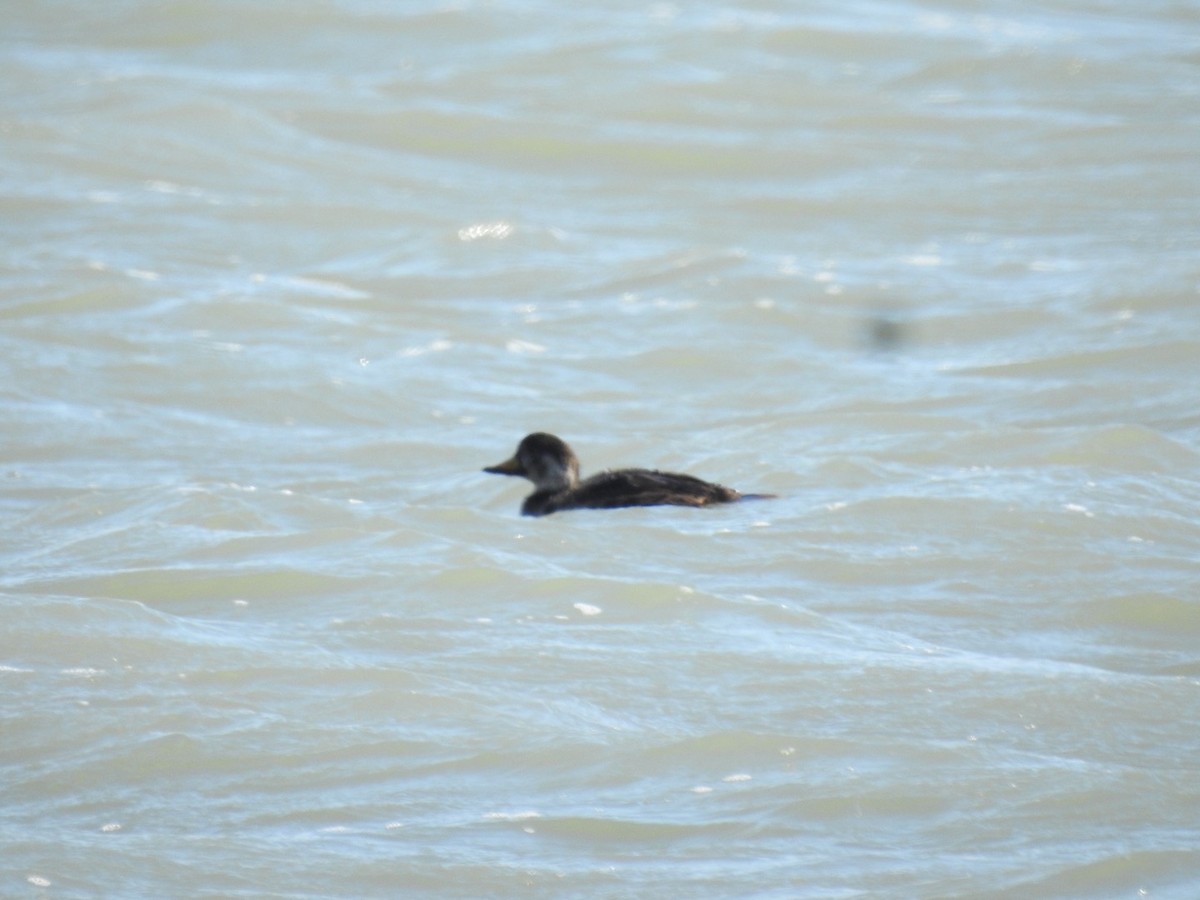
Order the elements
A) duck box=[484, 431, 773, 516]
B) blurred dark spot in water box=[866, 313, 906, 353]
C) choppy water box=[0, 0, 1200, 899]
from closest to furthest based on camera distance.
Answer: choppy water box=[0, 0, 1200, 899] < duck box=[484, 431, 773, 516] < blurred dark spot in water box=[866, 313, 906, 353]

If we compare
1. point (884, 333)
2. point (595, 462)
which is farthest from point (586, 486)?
point (884, 333)

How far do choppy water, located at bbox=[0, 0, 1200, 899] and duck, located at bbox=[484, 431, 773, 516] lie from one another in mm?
144

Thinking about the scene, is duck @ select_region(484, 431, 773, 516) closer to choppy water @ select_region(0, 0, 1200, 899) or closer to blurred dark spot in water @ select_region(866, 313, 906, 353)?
choppy water @ select_region(0, 0, 1200, 899)

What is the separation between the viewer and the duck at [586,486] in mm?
8406

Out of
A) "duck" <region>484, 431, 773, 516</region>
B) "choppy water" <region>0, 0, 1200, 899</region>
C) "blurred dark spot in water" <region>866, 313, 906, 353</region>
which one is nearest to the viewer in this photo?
"choppy water" <region>0, 0, 1200, 899</region>

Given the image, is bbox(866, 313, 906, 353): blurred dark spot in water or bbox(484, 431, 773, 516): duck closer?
bbox(484, 431, 773, 516): duck

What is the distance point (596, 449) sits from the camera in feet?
33.1

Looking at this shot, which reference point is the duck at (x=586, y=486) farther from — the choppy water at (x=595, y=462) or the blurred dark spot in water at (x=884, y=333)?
the blurred dark spot in water at (x=884, y=333)

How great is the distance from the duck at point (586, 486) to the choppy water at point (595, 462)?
144 mm

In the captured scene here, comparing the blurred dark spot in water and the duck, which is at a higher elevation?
the blurred dark spot in water

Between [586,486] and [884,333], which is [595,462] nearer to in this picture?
[586,486]

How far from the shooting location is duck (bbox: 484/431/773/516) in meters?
8.41

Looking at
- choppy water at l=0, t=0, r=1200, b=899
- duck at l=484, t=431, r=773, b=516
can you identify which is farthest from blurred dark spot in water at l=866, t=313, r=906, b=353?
duck at l=484, t=431, r=773, b=516

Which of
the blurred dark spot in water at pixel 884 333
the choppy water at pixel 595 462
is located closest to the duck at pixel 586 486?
the choppy water at pixel 595 462
